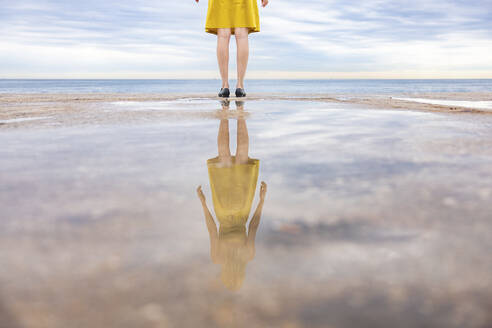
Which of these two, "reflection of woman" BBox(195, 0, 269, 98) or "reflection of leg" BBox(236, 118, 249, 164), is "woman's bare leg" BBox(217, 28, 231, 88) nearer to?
"reflection of woman" BBox(195, 0, 269, 98)

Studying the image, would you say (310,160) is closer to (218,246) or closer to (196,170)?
(196,170)

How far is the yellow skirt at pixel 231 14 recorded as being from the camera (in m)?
4.27

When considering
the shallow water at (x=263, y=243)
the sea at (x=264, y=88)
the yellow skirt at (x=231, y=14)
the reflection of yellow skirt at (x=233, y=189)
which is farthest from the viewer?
the sea at (x=264, y=88)

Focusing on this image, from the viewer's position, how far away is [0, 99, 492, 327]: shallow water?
555mm

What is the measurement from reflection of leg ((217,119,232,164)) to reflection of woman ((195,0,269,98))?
2.02m

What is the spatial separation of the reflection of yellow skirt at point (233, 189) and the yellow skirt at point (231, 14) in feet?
10.4

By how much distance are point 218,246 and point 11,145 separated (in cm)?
151

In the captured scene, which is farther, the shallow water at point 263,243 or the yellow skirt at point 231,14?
the yellow skirt at point 231,14

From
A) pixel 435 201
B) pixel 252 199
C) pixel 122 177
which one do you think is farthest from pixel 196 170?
pixel 435 201

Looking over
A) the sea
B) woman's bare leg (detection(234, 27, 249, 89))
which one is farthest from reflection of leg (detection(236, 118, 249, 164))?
the sea

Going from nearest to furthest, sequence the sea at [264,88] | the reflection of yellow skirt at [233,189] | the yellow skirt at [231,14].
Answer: the reflection of yellow skirt at [233,189], the yellow skirt at [231,14], the sea at [264,88]

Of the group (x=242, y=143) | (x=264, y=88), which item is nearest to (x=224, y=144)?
(x=242, y=143)

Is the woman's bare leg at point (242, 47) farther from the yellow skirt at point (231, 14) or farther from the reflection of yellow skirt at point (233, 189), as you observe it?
the reflection of yellow skirt at point (233, 189)

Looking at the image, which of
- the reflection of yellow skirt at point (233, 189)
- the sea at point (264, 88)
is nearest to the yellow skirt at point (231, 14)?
the reflection of yellow skirt at point (233, 189)
